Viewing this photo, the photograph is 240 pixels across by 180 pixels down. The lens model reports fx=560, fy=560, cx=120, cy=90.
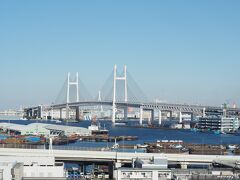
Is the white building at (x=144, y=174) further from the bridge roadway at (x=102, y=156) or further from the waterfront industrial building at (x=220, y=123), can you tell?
→ the waterfront industrial building at (x=220, y=123)

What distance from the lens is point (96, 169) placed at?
40.2 ft

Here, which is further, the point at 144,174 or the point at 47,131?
the point at 47,131

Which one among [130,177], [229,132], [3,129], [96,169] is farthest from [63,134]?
[130,177]

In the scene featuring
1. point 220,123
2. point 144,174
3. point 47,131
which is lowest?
point 144,174

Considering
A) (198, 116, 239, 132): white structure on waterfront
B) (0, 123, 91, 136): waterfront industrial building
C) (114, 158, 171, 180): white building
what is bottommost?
(114, 158, 171, 180): white building

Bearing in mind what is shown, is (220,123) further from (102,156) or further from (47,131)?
(102,156)

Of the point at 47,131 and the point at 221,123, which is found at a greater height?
the point at 221,123

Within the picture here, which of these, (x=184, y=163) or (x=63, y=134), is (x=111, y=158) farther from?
(x=63, y=134)

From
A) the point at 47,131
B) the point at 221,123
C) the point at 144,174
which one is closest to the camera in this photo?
the point at 144,174

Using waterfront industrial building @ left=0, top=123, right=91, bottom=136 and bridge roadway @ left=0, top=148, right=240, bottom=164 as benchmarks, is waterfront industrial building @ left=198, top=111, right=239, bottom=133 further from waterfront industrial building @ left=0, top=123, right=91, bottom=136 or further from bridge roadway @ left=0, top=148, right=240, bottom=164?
bridge roadway @ left=0, top=148, right=240, bottom=164

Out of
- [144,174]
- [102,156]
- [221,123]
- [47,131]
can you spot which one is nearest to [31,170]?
[144,174]

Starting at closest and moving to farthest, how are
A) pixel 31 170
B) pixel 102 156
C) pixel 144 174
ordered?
pixel 31 170, pixel 144 174, pixel 102 156

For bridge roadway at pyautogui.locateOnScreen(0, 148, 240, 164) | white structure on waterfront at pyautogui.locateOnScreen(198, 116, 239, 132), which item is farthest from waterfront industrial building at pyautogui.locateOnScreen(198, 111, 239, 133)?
bridge roadway at pyautogui.locateOnScreen(0, 148, 240, 164)

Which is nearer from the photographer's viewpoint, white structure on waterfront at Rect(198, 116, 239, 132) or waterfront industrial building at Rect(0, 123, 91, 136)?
waterfront industrial building at Rect(0, 123, 91, 136)
